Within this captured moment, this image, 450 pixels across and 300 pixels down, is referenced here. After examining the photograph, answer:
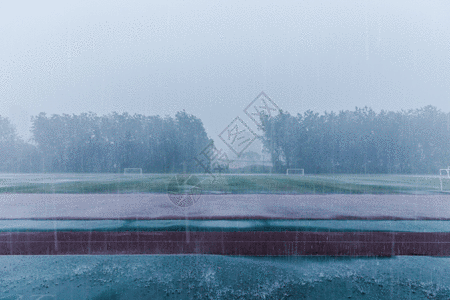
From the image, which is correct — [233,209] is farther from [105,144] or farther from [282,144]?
[105,144]

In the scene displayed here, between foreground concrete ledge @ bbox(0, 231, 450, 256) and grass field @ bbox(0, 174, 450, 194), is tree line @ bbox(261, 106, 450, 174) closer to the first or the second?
grass field @ bbox(0, 174, 450, 194)

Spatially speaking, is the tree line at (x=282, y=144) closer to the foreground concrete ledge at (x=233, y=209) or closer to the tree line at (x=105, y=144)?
the tree line at (x=105, y=144)

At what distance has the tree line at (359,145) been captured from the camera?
4431 cm

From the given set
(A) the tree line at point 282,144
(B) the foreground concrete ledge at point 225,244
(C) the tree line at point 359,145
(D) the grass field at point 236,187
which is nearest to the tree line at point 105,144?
(A) the tree line at point 282,144

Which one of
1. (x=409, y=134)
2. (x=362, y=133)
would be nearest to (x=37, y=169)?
(x=362, y=133)

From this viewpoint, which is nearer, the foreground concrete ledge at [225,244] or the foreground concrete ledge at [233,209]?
the foreground concrete ledge at [225,244]

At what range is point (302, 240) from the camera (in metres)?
5.82

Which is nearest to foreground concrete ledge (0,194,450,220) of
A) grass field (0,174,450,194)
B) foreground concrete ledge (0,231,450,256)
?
foreground concrete ledge (0,231,450,256)

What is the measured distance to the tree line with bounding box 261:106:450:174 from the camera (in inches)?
1745

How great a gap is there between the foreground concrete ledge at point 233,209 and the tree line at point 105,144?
33.1m

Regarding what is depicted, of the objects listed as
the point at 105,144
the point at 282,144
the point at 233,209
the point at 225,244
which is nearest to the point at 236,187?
the point at 233,209

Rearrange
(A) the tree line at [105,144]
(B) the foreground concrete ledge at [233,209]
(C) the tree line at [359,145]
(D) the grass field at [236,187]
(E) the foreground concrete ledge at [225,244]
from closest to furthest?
1. (E) the foreground concrete ledge at [225,244]
2. (B) the foreground concrete ledge at [233,209]
3. (D) the grass field at [236,187]
4. (C) the tree line at [359,145]
5. (A) the tree line at [105,144]

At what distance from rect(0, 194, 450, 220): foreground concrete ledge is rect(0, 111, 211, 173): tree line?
3315cm

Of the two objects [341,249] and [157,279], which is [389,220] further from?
[157,279]
